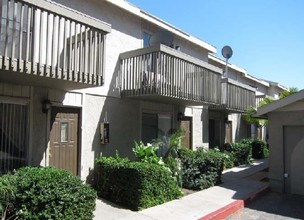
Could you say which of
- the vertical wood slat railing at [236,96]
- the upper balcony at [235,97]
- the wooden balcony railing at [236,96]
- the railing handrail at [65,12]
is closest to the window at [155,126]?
the upper balcony at [235,97]

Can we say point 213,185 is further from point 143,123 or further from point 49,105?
point 49,105

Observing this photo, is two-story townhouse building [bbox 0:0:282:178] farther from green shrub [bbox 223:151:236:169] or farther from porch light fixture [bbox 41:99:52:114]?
green shrub [bbox 223:151:236:169]

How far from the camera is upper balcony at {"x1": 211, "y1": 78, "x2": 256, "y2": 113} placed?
15.2m

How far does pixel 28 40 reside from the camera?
622 centimetres

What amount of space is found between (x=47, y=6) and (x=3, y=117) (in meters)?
2.90

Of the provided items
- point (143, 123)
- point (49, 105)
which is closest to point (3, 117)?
point (49, 105)

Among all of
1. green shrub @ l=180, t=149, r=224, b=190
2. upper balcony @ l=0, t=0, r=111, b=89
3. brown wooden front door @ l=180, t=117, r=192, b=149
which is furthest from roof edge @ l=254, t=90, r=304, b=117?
upper balcony @ l=0, t=0, r=111, b=89

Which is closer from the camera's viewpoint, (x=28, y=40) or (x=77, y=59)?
(x=28, y=40)

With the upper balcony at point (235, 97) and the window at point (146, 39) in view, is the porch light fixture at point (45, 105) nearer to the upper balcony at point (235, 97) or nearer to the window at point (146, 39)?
the window at point (146, 39)

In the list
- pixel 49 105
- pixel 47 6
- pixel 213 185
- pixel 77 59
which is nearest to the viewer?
pixel 47 6

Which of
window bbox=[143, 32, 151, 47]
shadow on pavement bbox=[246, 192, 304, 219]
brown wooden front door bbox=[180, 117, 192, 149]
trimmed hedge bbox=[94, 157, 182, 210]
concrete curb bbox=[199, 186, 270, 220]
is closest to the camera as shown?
concrete curb bbox=[199, 186, 270, 220]

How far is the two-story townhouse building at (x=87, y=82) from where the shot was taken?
6634mm

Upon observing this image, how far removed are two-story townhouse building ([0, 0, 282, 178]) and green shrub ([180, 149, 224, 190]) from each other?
1.94 metres

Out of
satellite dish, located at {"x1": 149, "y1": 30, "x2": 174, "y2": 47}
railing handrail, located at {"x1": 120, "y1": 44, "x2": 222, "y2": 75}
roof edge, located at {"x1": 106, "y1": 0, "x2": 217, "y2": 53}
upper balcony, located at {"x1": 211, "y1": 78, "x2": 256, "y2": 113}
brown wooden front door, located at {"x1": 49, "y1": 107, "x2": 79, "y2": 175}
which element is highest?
roof edge, located at {"x1": 106, "y1": 0, "x2": 217, "y2": 53}
